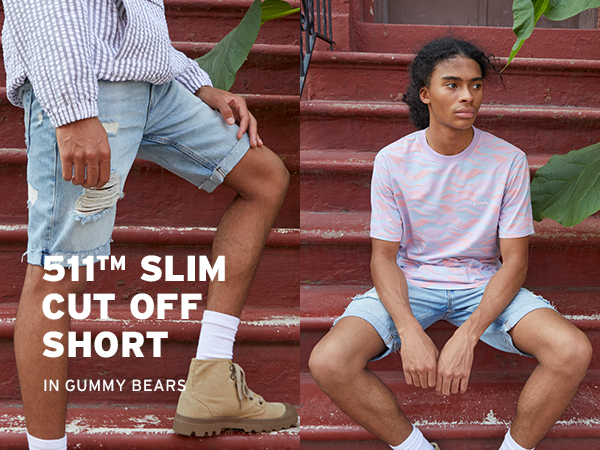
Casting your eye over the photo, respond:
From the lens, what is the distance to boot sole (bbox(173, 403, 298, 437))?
1476 millimetres

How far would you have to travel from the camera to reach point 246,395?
1516mm

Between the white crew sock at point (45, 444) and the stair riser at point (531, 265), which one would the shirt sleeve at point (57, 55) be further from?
the stair riser at point (531, 265)

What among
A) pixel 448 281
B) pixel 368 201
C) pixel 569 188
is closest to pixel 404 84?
pixel 368 201

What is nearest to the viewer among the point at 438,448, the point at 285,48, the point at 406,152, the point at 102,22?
the point at 102,22

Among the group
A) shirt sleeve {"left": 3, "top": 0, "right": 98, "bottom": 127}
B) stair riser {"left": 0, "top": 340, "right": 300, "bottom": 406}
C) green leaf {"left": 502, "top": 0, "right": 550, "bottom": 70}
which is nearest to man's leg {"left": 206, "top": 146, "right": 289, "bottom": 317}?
stair riser {"left": 0, "top": 340, "right": 300, "bottom": 406}

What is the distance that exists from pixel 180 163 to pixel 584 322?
4.45 ft

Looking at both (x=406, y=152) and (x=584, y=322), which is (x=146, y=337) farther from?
(x=584, y=322)

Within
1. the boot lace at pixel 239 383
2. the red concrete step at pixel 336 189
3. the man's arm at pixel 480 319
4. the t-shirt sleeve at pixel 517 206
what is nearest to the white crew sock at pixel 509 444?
the man's arm at pixel 480 319

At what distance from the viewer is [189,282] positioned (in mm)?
1874

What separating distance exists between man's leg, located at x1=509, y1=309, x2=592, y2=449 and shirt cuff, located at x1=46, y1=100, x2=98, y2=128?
3.98 feet

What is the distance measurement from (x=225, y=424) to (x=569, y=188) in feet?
4.01

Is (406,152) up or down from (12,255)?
up

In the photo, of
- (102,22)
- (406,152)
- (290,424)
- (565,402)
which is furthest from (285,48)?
(565,402)

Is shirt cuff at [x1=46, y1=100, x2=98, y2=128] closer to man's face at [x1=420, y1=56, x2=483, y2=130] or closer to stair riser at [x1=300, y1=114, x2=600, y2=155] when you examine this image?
man's face at [x1=420, y1=56, x2=483, y2=130]
